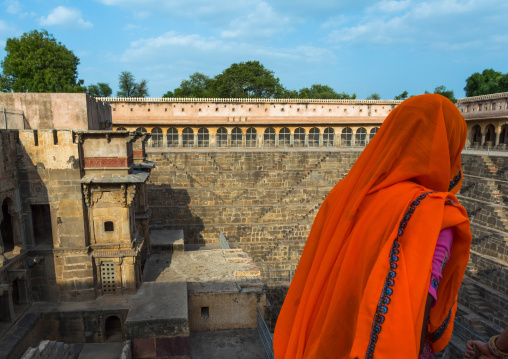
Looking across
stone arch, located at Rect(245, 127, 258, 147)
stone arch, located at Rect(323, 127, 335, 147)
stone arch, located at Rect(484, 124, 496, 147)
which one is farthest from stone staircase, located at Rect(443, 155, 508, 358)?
stone arch, located at Rect(484, 124, 496, 147)

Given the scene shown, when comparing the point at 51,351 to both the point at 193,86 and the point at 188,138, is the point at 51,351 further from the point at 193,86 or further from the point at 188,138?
the point at 193,86

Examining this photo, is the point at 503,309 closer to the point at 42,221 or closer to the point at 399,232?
the point at 399,232

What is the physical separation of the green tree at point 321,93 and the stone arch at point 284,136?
2922cm

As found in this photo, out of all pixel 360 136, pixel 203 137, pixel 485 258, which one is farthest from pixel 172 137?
pixel 485 258

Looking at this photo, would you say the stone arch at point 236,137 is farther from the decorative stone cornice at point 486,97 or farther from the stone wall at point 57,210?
the decorative stone cornice at point 486,97

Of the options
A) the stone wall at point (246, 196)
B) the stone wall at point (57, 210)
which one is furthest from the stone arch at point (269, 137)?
the stone wall at point (57, 210)

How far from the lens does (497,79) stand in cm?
4122

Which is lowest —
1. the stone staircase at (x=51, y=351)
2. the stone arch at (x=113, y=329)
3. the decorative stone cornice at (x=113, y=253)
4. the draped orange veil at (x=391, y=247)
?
the stone arch at (x=113, y=329)

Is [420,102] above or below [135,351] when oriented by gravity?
above

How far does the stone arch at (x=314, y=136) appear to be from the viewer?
24.9 m

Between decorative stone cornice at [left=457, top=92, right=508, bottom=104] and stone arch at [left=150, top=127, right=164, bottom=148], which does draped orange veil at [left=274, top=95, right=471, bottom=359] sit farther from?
decorative stone cornice at [left=457, top=92, right=508, bottom=104]

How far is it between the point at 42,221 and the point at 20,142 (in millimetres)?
3079

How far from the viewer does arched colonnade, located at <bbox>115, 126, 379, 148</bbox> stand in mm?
23328

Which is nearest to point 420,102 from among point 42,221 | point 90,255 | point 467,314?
point 90,255
